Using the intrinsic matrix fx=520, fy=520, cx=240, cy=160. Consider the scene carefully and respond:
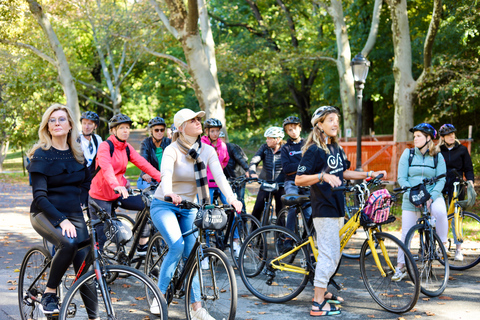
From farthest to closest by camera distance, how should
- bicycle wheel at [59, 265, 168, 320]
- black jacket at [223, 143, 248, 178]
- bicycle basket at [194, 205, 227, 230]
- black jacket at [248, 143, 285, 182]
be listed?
black jacket at [223, 143, 248, 178] → black jacket at [248, 143, 285, 182] → bicycle basket at [194, 205, 227, 230] → bicycle wheel at [59, 265, 168, 320]

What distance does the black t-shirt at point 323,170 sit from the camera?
16.8 feet

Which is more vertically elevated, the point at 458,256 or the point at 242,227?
the point at 242,227

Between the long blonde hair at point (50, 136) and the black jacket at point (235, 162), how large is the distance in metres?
4.23

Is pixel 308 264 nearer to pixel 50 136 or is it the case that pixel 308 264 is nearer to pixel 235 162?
pixel 50 136

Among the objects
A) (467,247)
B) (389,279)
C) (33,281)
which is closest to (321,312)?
(389,279)

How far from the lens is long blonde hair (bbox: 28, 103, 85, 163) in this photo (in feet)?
13.9

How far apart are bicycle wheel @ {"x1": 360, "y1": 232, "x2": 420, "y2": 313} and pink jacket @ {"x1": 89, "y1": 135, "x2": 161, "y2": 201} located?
2609mm

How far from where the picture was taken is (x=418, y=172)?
6.51 metres

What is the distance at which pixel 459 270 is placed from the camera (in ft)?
23.3

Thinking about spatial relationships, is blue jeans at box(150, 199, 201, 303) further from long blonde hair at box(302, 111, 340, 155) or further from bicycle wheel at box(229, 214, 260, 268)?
bicycle wheel at box(229, 214, 260, 268)

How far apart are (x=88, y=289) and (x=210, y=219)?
1.13 meters

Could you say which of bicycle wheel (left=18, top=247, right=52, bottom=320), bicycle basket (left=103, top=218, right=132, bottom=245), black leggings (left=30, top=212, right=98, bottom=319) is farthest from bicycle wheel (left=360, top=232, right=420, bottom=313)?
bicycle wheel (left=18, top=247, right=52, bottom=320)

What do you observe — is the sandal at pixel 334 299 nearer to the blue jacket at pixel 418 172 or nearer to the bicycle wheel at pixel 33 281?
the blue jacket at pixel 418 172

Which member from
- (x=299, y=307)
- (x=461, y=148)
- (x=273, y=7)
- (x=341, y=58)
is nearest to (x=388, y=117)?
(x=273, y=7)
